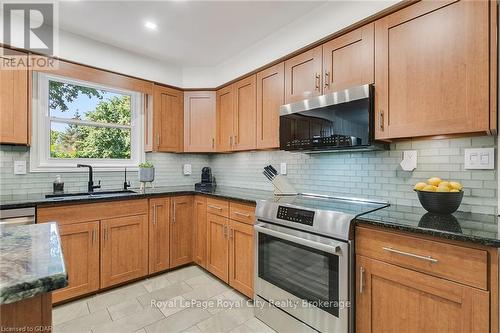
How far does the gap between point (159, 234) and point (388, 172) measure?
2267 millimetres

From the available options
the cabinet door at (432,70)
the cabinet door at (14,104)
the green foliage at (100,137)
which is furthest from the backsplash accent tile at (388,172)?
the cabinet door at (14,104)

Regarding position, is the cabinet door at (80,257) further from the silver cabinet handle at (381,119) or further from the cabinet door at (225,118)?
the silver cabinet handle at (381,119)

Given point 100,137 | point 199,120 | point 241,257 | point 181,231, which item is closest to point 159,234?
point 181,231

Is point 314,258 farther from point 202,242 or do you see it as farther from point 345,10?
point 345,10

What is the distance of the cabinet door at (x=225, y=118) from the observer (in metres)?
3.07

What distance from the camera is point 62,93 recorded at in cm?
272

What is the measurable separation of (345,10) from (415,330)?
2053 millimetres

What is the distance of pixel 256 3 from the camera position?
2049 millimetres

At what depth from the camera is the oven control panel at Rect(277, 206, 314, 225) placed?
1.66 m

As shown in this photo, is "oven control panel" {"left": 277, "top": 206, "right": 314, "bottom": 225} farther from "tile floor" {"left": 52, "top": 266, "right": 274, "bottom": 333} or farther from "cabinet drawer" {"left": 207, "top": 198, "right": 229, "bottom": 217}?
"tile floor" {"left": 52, "top": 266, "right": 274, "bottom": 333}

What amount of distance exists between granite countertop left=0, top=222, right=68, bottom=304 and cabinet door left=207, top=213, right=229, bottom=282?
66.6 inches

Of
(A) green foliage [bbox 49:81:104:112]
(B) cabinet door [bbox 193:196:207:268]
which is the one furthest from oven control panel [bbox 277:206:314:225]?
(A) green foliage [bbox 49:81:104:112]

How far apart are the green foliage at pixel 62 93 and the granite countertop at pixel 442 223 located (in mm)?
3042

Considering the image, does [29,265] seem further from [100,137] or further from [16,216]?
[100,137]
